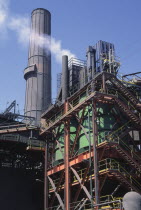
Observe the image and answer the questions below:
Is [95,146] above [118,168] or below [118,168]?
above

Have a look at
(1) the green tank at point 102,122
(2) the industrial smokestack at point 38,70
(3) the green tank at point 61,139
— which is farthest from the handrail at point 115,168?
(2) the industrial smokestack at point 38,70

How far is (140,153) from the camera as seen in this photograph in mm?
34406

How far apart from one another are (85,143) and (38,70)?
3063cm

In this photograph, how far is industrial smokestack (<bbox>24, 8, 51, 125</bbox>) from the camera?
199 feet

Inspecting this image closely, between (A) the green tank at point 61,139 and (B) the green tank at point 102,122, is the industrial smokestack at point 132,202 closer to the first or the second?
(B) the green tank at point 102,122

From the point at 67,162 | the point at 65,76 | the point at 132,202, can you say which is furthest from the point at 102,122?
the point at 132,202

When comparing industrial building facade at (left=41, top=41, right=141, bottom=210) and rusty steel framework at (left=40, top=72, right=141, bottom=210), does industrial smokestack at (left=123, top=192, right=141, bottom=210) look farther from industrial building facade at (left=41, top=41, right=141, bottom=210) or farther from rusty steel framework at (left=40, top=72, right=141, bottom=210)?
rusty steel framework at (left=40, top=72, right=141, bottom=210)

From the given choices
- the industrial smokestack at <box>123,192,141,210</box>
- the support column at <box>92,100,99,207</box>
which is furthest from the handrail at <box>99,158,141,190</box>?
the industrial smokestack at <box>123,192,141,210</box>

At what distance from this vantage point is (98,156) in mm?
31609

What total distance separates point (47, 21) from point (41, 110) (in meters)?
19.8

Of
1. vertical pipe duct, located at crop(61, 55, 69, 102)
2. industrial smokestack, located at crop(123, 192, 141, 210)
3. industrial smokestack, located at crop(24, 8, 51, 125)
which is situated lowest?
industrial smokestack, located at crop(123, 192, 141, 210)

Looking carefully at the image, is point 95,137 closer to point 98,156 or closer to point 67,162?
point 98,156

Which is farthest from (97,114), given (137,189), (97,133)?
(137,189)

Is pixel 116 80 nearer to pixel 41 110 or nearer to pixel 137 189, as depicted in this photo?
pixel 137 189
